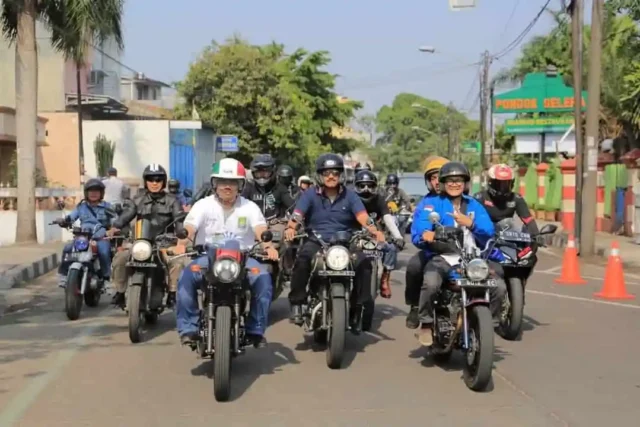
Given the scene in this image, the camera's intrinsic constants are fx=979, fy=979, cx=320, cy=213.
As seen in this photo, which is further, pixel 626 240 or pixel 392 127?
pixel 392 127

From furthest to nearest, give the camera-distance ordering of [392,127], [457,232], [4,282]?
[392,127] → [4,282] → [457,232]

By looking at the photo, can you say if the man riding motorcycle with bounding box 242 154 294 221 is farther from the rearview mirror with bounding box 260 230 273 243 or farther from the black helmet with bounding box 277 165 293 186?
the rearview mirror with bounding box 260 230 273 243

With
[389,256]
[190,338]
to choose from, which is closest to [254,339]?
[190,338]

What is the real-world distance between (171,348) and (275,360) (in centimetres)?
116

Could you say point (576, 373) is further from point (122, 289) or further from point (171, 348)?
point (122, 289)

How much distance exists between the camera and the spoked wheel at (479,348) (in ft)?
23.2

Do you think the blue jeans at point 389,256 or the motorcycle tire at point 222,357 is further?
the blue jeans at point 389,256

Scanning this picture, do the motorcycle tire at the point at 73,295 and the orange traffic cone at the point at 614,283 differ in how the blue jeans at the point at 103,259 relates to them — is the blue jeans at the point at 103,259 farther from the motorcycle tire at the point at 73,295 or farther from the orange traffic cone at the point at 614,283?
the orange traffic cone at the point at 614,283

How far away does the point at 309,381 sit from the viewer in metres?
7.64

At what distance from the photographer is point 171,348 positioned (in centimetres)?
916

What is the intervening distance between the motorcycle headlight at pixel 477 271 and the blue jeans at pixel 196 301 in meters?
1.54

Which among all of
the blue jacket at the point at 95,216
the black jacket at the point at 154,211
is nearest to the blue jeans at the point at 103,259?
the blue jacket at the point at 95,216

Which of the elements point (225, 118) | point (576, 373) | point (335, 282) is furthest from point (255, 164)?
point (225, 118)

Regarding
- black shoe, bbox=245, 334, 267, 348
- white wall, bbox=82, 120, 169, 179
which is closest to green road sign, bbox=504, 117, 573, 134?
white wall, bbox=82, 120, 169, 179
